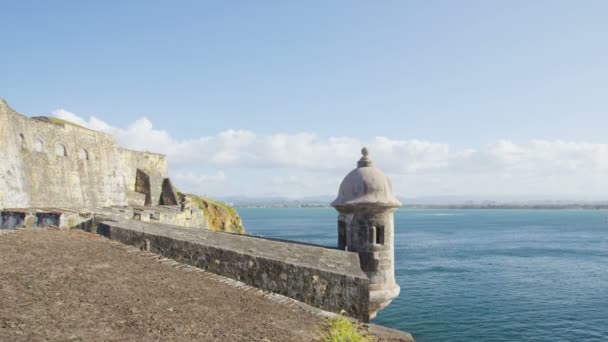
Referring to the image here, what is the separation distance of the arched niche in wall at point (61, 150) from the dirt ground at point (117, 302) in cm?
1284

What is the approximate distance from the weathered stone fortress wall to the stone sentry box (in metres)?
12.6

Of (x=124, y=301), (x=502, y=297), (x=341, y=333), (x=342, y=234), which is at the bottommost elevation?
(x=502, y=297)

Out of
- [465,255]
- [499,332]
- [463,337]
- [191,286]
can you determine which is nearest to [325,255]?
[191,286]

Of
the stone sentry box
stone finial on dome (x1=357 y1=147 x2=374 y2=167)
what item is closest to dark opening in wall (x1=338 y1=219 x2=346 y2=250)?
the stone sentry box

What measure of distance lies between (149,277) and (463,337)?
2339 cm

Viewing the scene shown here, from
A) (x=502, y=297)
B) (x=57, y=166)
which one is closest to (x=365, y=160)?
(x=57, y=166)

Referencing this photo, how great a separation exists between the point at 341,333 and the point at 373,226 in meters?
7.32

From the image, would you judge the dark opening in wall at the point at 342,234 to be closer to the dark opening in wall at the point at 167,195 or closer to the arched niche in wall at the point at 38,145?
the arched niche in wall at the point at 38,145

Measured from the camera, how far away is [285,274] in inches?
385

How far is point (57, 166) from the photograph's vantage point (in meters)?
20.4

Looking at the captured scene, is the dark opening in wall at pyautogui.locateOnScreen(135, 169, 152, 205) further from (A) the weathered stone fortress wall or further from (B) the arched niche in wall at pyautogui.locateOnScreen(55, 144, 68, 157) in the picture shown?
(B) the arched niche in wall at pyautogui.locateOnScreen(55, 144, 68, 157)

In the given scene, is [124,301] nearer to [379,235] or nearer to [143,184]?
[379,235]

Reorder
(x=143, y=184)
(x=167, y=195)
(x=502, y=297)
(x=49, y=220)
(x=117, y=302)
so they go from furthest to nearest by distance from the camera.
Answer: (x=502, y=297) → (x=167, y=195) → (x=143, y=184) → (x=49, y=220) → (x=117, y=302)

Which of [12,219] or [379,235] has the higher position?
[12,219]
